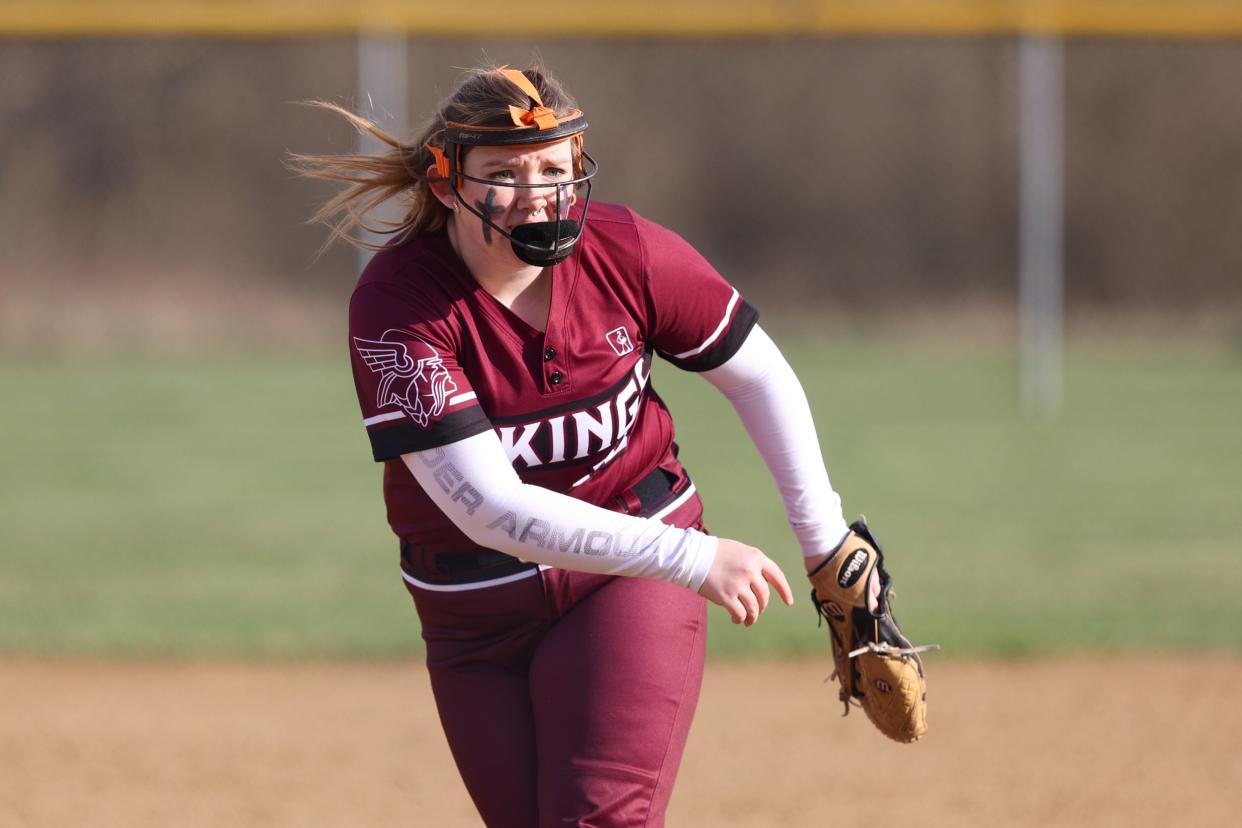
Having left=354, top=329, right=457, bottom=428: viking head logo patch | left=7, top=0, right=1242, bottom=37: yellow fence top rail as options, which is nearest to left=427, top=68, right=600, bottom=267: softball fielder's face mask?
left=354, top=329, right=457, bottom=428: viking head logo patch

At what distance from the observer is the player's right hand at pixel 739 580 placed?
245cm

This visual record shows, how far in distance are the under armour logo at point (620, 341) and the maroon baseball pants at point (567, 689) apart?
13.4 inches

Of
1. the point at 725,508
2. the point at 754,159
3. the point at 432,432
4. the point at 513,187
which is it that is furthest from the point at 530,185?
the point at 754,159

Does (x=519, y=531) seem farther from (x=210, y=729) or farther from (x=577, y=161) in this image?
(x=210, y=729)

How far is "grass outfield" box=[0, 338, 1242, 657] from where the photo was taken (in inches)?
237

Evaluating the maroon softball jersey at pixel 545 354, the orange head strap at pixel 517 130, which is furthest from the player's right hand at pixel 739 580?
the orange head strap at pixel 517 130

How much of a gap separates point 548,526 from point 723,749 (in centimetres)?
230

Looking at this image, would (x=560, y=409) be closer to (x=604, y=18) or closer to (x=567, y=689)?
(x=567, y=689)

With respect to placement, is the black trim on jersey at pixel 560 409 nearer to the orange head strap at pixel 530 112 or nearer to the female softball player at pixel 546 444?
the female softball player at pixel 546 444

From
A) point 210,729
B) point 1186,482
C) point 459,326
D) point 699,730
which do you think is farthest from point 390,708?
point 1186,482

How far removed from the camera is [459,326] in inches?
104

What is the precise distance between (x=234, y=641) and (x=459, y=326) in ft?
11.9

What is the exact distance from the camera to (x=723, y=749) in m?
4.58

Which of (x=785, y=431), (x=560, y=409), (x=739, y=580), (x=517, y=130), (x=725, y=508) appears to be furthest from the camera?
(x=725, y=508)
